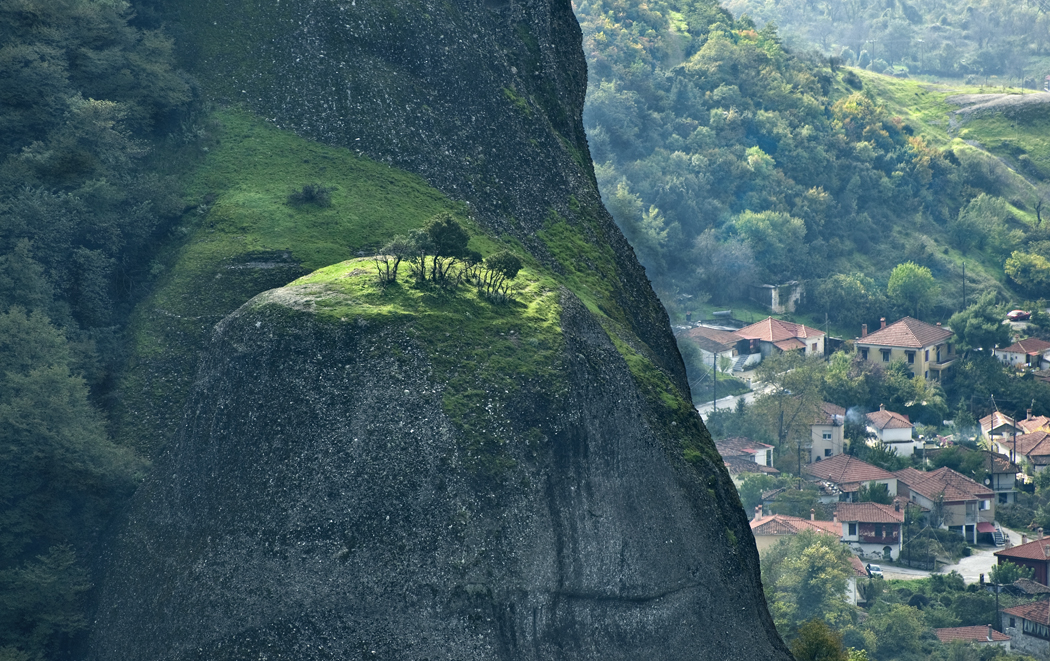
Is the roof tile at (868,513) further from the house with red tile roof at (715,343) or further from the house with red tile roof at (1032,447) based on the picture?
the house with red tile roof at (715,343)

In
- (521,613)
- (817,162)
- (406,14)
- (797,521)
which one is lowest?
(797,521)

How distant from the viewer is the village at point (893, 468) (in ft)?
318

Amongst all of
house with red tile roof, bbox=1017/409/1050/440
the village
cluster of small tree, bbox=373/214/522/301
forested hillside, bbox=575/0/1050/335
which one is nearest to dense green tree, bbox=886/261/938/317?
forested hillside, bbox=575/0/1050/335

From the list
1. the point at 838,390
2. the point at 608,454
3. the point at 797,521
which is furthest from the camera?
the point at 838,390

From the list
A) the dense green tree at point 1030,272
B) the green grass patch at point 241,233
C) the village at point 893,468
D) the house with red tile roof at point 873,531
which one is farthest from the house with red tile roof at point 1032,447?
the green grass patch at point 241,233

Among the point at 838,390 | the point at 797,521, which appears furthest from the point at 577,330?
the point at 838,390

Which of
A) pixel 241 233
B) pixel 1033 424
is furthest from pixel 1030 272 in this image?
pixel 241 233

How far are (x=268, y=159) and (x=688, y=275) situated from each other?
130 m

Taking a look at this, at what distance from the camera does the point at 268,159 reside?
1923 inches

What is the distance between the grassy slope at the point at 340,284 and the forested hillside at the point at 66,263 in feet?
5.82

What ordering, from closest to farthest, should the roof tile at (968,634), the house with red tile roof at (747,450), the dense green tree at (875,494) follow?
the roof tile at (968,634) < the dense green tree at (875,494) < the house with red tile roof at (747,450)

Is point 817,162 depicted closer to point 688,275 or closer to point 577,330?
point 688,275

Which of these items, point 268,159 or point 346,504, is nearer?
point 346,504

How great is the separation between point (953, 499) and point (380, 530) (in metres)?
88.1
